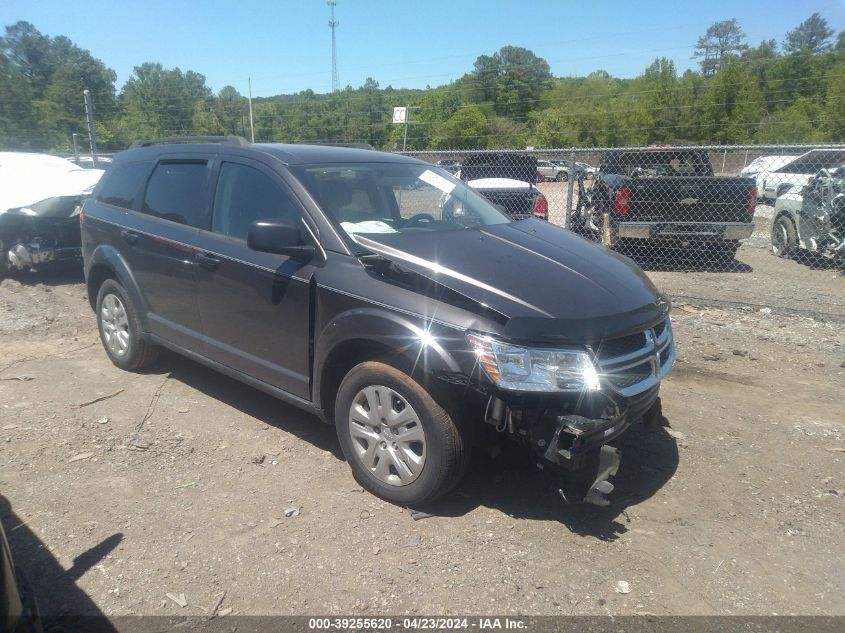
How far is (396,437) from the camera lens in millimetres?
3289

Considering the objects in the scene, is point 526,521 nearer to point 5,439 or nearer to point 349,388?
point 349,388

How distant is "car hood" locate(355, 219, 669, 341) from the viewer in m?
3.01

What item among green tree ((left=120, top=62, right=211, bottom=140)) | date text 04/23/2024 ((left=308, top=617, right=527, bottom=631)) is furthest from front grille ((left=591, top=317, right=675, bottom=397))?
green tree ((left=120, top=62, right=211, bottom=140))

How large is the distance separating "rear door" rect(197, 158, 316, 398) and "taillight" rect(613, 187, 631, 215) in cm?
671

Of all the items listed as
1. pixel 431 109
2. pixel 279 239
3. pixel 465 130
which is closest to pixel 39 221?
pixel 279 239

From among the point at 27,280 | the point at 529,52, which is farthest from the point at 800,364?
the point at 529,52

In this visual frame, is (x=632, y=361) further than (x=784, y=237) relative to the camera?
No

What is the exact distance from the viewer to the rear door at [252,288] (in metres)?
3.71

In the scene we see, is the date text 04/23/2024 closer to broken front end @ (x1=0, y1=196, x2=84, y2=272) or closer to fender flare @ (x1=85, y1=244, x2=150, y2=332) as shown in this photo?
fender flare @ (x1=85, y1=244, x2=150, y2=332)

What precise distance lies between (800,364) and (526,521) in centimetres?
381

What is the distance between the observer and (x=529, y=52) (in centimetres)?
7550

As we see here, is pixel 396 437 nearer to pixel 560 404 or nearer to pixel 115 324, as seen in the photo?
pixel 560 404

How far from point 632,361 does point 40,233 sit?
767 cm

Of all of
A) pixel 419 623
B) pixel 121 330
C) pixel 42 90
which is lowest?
pixel 419 623
